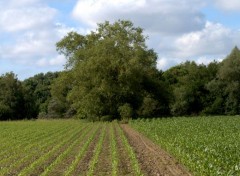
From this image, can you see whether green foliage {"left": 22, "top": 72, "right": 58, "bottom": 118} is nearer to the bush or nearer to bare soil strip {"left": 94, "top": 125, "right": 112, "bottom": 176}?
the bush

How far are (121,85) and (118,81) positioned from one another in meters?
0.79

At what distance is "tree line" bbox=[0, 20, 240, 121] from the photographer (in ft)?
187

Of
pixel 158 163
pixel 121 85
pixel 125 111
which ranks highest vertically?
pixel 121 85

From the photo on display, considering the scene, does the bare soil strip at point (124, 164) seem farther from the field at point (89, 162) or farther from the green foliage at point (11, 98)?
the green foliage at point (11, 98)

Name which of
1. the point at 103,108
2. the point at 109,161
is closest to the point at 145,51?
the point at 103,108

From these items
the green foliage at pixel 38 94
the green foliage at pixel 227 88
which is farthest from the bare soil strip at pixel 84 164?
the green foliage at pixel 38 94

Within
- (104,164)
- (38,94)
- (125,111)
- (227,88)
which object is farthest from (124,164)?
(38,94)

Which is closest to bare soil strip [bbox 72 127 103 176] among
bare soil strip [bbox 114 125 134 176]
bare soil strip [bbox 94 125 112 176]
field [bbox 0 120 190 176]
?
field [bbox 0 120 190 176]

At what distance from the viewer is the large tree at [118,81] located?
5656 centimetres

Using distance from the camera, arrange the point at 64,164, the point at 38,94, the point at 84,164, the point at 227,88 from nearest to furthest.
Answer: the point at 84,164
the point at 64,164
the point at 227,88
the point at 38,94

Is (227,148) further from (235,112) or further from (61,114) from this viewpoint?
(61,114)

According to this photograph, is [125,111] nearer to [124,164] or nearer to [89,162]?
[89,162]

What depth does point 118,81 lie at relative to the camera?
57094 millimetres

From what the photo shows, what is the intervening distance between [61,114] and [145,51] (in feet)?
111
